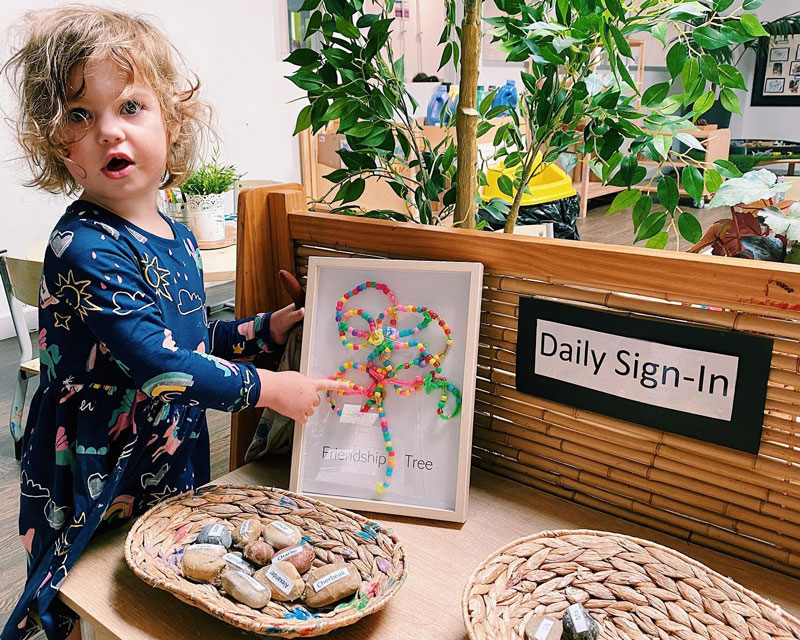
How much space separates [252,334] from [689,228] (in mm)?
587

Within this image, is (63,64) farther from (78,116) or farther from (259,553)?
(259,553)

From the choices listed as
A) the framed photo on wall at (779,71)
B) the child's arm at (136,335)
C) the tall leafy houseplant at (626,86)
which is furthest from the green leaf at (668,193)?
the framed photo on wall at (779,71)

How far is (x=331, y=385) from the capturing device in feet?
Result: 2.70

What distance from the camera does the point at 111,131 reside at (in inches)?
31.1

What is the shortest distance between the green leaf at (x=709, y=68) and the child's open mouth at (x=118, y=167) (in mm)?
671

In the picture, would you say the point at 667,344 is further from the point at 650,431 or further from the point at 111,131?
the point at 111,131

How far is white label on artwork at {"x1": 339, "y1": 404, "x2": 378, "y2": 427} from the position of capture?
83 centimetres

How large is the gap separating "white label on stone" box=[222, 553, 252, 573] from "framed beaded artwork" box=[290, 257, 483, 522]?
0.16 metres

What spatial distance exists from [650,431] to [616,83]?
16.3 inches

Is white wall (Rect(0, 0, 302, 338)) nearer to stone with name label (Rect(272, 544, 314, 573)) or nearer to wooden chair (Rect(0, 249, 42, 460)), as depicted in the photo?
wooden chair (Rect(0, 249, 42, 460))

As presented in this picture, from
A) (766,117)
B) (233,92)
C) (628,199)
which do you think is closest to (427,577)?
(628,199)

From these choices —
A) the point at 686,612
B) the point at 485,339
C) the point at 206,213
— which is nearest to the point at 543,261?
the point at 485,339

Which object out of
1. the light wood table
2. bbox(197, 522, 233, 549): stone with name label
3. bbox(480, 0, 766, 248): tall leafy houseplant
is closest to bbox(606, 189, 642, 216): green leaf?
bbox(480, 0, 766, 248): tall leafy houseplant

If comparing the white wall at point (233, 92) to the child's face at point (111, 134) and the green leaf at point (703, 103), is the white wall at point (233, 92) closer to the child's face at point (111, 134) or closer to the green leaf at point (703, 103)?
the child's face at point (111, 134)
